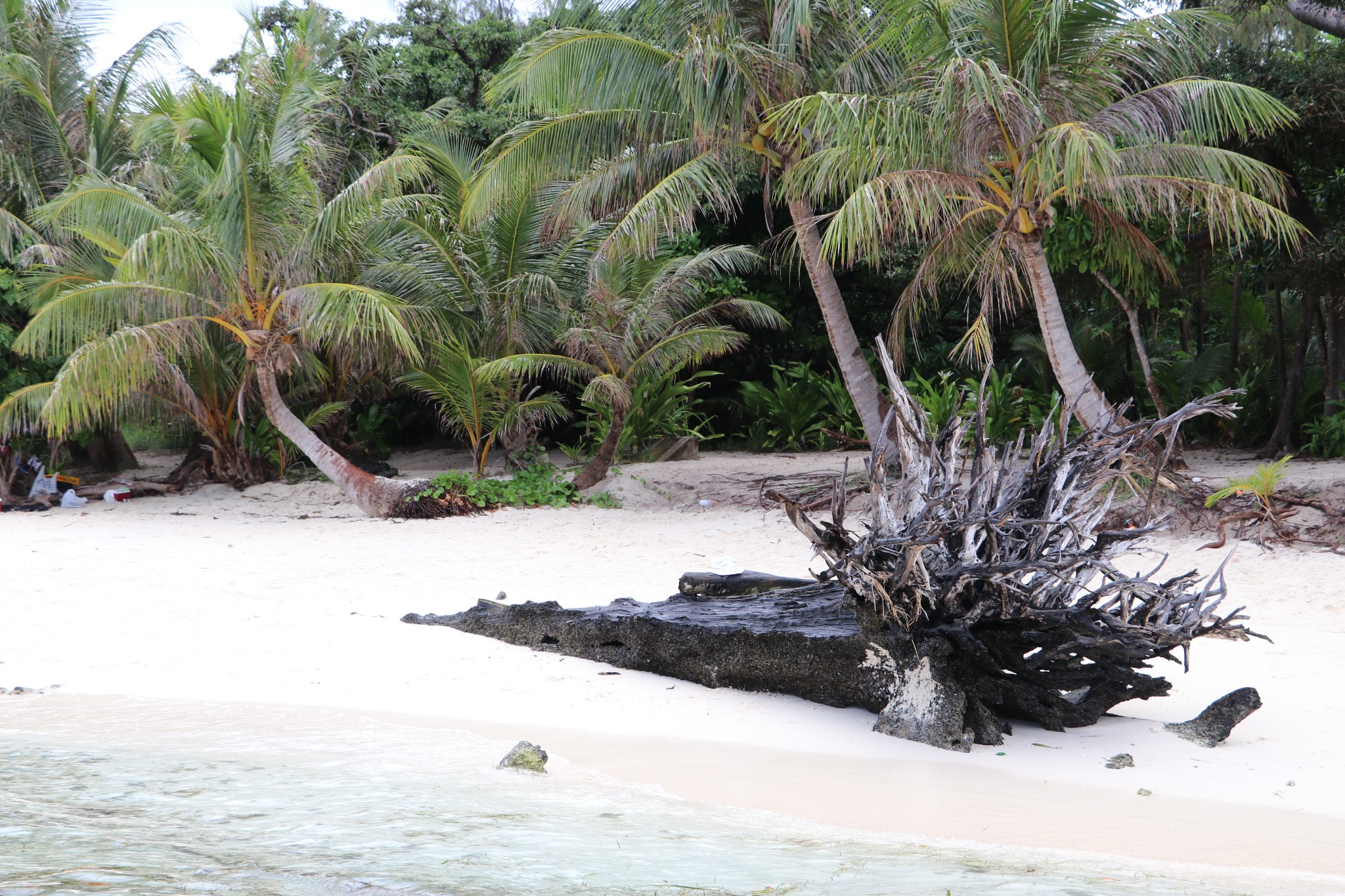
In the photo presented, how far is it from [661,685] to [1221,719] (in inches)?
95.0

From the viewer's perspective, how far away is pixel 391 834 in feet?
9.86

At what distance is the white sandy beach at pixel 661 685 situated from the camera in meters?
3.36

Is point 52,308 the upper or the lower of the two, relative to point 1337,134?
lower

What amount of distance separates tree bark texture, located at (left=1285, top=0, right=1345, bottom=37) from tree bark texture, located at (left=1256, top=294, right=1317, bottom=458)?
299 centimetres

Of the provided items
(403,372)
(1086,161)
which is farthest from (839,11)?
(403,372)

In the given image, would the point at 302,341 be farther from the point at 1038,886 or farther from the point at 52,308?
the point at 1038,886

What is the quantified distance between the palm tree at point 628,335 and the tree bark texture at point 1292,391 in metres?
6.14

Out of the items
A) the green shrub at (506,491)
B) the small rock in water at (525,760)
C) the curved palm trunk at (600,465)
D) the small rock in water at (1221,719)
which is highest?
the curved palm trunk at (600,465)

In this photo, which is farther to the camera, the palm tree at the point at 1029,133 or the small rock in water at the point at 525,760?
the palm tree at the point at 1029,133

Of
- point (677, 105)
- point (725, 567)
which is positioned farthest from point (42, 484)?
point (725, 567)

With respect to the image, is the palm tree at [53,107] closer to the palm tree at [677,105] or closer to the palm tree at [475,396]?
the palm tree at [475,396]

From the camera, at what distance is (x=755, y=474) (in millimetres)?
11531

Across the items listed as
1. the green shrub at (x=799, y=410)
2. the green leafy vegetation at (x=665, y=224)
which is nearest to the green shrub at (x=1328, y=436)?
the green leafy vegetation at (x=665, y=224)

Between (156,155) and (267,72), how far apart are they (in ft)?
10.1
